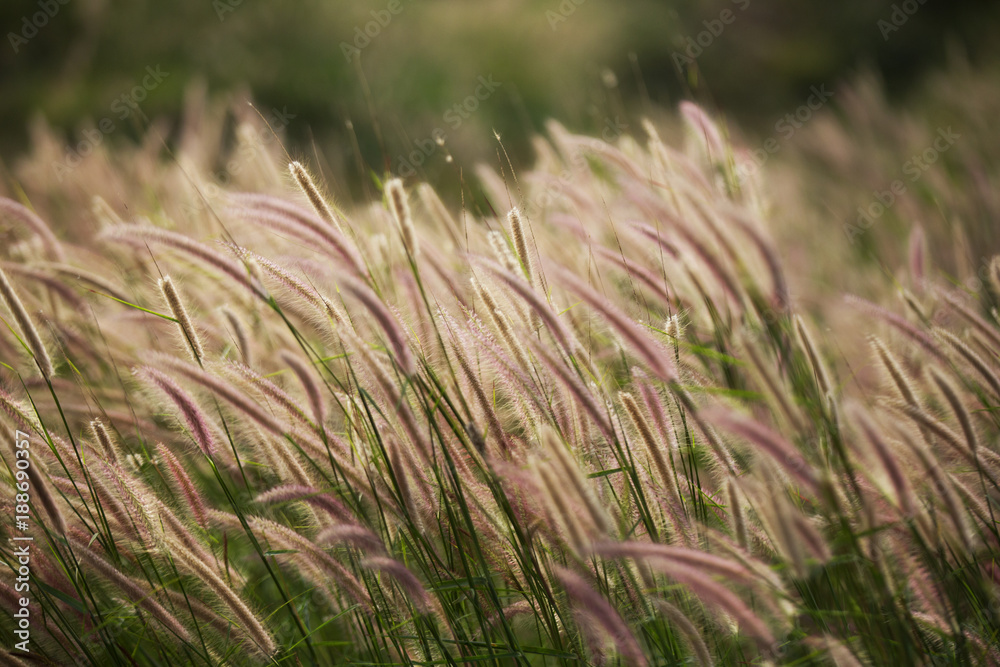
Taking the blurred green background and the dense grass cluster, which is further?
the blurred green background

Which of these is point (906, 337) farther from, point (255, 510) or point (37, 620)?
point (37, 620)

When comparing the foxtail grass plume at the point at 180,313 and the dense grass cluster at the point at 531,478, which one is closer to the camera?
the dense grass cluster at the point at 531,478

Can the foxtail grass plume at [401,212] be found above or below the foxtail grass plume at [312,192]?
below

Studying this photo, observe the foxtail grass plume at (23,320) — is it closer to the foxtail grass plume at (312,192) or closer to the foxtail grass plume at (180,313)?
the foxtail grass plume at (180,313)

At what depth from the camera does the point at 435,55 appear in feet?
29.4

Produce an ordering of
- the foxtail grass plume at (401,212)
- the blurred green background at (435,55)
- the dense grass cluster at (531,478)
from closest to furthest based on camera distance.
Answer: the dense grass cluster at (531,478), the foxtail grass plume at (401,212), the blurred green background at (435,55)

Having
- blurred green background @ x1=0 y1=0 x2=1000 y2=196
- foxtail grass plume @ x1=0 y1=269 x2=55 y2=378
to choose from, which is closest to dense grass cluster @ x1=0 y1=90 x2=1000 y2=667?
foxtail grass plume @ x1=0 y1=269 x2=55 y2=378

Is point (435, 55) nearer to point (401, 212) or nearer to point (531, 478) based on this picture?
point (401, 212)

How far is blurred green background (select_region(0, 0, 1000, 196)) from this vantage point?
293 inches

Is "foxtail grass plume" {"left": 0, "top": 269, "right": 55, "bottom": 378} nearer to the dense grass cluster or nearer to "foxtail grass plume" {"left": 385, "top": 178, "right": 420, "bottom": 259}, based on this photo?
the dense grass cluster

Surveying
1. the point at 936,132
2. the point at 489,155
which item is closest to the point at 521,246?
the point at 936,132

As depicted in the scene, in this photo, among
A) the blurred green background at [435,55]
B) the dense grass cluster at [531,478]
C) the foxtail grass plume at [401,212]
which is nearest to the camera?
the dense grass cluster at [531,478]

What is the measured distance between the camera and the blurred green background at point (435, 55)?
7445 mm

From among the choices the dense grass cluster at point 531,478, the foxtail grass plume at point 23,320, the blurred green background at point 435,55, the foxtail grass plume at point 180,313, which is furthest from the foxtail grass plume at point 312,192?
the blurred green background at point 435,55
